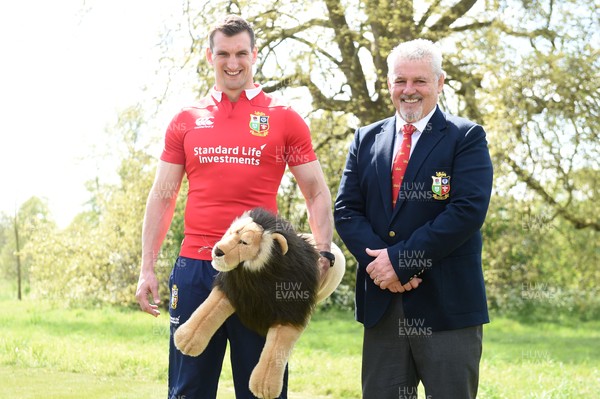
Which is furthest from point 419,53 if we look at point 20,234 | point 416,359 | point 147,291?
point 20,234

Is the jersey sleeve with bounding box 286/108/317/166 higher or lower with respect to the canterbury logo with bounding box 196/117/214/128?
lower

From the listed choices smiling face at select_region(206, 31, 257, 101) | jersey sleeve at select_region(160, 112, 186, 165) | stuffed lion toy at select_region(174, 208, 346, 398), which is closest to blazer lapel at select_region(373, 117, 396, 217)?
stuffed lion toy at select_region(174, 208, 346, 398)

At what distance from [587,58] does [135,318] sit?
7.73m

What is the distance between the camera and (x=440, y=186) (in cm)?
→ 315

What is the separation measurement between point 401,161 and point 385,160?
0.23ft

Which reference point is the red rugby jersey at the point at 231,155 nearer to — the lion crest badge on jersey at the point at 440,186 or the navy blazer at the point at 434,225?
the navy blazer at the point at 434,225

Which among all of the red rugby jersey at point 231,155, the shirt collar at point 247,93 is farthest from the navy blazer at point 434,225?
the shirt collar at point 247,93

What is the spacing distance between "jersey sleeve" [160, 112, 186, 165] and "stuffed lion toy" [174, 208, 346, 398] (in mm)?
548

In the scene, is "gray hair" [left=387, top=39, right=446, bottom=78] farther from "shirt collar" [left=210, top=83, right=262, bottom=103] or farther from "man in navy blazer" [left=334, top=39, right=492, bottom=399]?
"shirt collar" [left=210, top=83, right=262, bottom=103]

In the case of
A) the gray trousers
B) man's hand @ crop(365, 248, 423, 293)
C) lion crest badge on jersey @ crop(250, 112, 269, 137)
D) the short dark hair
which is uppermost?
the short dark hair

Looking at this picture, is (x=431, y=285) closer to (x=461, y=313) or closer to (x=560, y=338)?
(x=461, y=313)

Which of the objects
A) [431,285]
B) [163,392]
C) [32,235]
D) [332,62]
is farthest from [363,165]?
[32,235]

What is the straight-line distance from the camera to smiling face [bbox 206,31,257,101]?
3.24 metres

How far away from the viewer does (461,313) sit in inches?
124
